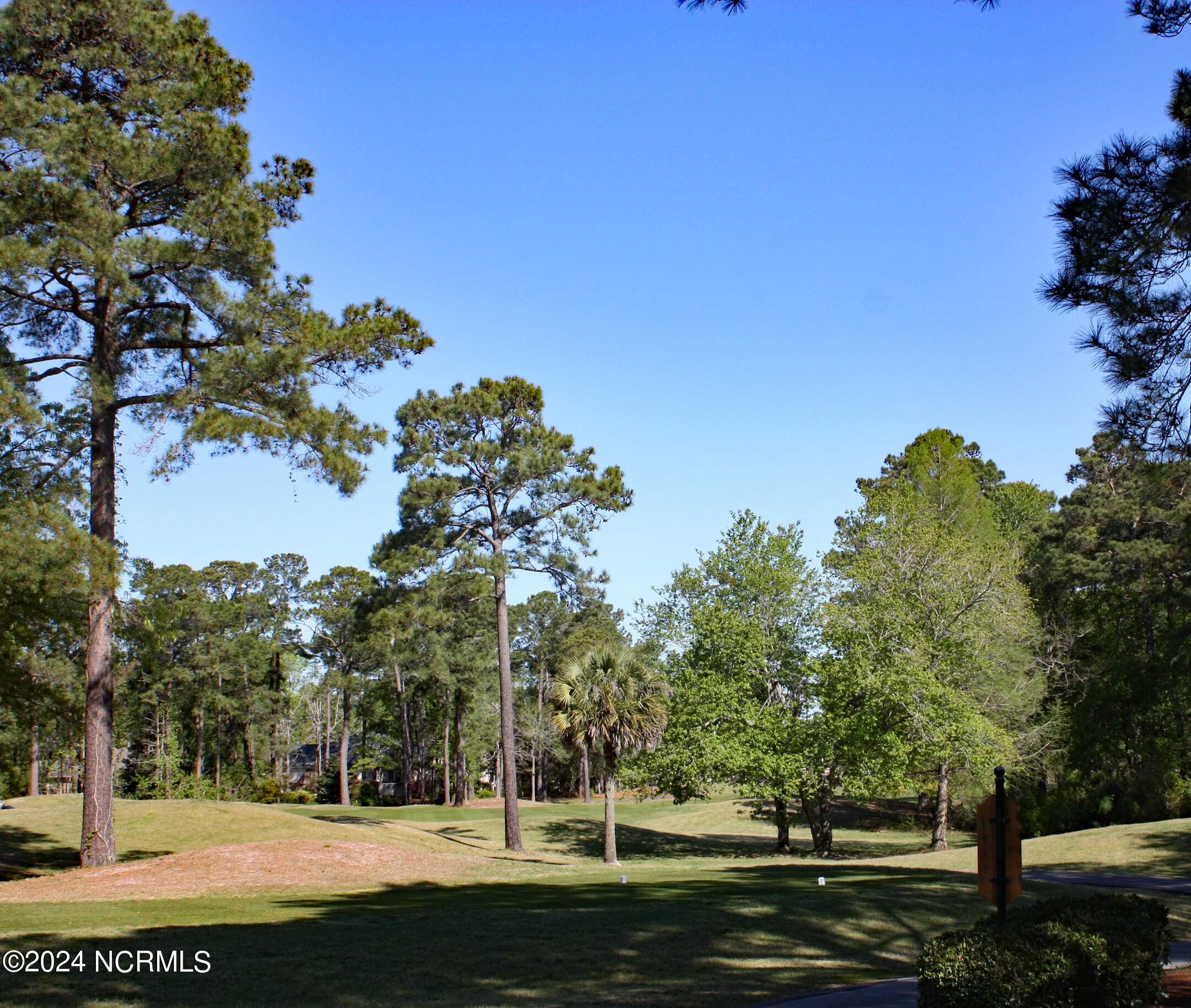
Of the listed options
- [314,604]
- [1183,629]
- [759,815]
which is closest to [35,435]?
[1183,629]

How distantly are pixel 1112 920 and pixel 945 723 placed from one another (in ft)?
69.5

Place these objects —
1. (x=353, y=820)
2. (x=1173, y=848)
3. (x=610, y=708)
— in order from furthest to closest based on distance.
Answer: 1. (x=353, y=820)
2. (x=610, y=708)
3. (x=1173, y=848)

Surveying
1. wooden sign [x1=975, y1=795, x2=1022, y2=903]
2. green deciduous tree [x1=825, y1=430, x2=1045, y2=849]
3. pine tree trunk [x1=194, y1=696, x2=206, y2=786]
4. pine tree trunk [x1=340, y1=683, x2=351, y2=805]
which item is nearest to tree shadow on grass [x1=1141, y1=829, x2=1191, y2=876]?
green deciduous tree [x1=825, y1=430, x2=1045, y2=849]

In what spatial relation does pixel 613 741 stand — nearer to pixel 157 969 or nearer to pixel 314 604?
pixel 157 969

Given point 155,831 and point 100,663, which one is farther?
point 155,831

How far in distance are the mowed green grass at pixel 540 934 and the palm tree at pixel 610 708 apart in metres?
5.15

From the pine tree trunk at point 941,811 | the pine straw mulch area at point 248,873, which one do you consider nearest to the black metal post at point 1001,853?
the pine straw mulch area at point 248,873

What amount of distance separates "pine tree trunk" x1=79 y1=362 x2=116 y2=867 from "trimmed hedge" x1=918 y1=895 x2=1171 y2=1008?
15899mm

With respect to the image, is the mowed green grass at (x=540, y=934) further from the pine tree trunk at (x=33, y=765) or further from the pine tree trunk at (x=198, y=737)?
the pine tree trunk at (x=198, y=737)

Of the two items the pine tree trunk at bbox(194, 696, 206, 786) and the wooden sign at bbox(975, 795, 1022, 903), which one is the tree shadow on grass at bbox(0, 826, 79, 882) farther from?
the pine tree trunk at bbox(194, 696, 206, 786)

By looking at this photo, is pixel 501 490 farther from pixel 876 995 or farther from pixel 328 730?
pixel 328 730

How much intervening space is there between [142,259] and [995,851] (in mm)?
17280

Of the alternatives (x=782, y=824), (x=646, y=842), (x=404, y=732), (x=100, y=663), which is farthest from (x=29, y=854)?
(x=404, y=732)

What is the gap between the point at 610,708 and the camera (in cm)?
2875
